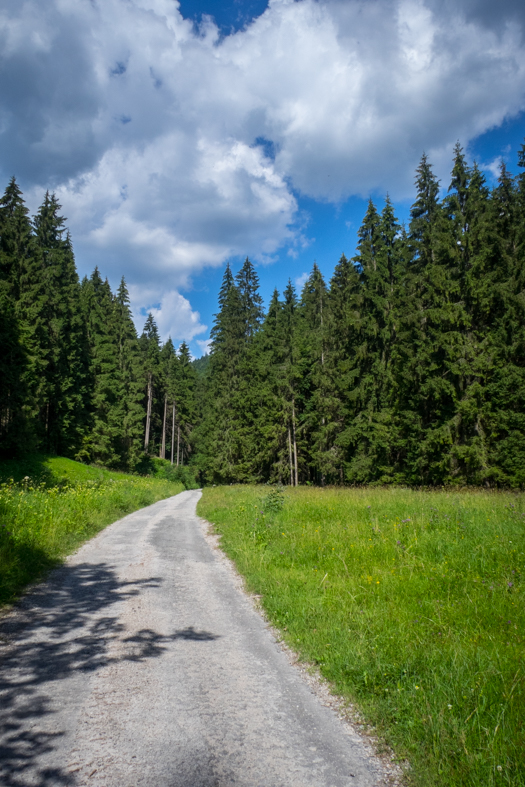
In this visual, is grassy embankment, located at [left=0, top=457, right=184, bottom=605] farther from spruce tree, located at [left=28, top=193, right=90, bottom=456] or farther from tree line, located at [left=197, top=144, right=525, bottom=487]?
spruce tree, located at [left=28, top=193, right=90, bottom=456]

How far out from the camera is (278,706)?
3.37 m

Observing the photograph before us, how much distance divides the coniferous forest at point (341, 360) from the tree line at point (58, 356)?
0.15 meters

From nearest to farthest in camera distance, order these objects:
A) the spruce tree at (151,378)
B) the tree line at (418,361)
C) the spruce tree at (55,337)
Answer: the tree line at (418,361)
the spruce tree at (55,337)
the spruce tree at (151,378)

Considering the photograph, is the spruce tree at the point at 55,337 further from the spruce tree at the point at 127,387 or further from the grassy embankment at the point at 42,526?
the grassy embankment at the point at 42,526

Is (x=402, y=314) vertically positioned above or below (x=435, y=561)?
above

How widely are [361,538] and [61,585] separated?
556 centimetres

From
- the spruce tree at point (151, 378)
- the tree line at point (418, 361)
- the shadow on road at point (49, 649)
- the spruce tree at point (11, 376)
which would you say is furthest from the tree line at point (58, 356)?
the shadow on road at point (49, 649)

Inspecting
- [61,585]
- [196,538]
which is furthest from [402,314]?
[61,585]

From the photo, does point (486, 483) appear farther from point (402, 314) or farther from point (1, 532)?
point (1, 532)

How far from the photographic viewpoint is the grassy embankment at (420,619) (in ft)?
9.04

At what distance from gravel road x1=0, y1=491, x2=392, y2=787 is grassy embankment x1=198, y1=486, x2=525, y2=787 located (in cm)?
41

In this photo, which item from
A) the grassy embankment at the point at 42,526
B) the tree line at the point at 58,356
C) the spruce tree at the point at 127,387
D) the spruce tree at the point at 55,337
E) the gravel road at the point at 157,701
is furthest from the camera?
the spruce tree at the point at 127,387

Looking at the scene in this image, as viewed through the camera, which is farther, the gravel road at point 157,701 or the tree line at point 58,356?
the tree line at point 58,356

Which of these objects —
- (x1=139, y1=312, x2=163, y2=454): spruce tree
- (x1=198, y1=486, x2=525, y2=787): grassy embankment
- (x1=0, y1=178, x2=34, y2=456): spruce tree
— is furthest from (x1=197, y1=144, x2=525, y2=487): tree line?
(x1=139, y1=312, x2=163, y2=454): spruce tree
